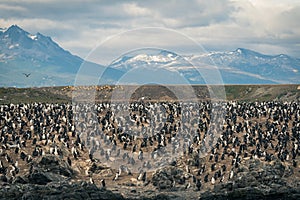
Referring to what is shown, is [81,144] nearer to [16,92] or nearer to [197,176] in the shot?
[197,176]

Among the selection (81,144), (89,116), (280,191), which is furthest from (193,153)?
(89,116)

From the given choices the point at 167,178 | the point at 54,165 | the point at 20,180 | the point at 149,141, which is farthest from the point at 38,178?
the point at 149,141

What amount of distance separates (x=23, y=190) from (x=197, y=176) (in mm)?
14289

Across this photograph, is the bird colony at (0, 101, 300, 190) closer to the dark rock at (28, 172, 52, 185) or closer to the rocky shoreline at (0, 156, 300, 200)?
the rocky shoreline at (0, 156, 300, 200)

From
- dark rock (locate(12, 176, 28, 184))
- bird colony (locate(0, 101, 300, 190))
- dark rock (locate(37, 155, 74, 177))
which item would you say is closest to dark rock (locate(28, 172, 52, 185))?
dark rock (locate(12, 176, 28, 184))

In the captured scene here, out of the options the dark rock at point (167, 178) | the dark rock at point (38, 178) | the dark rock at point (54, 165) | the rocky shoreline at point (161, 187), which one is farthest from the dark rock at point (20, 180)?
the dark rock at point (167, 178)

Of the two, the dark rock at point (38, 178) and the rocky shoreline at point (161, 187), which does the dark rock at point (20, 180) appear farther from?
the dark rock at point (38, 178)

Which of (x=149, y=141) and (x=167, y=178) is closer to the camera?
(x=167, y=178)

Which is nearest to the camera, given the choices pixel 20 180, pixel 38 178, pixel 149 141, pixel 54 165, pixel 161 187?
pixel 38 178

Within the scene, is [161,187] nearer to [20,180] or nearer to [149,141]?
[20,180]

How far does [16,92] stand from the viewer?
10181 cm

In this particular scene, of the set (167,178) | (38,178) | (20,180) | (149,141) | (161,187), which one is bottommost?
(161,187)

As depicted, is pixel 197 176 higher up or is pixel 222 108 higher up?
pixel 222 108

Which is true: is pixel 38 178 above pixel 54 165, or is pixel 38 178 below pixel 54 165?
below
